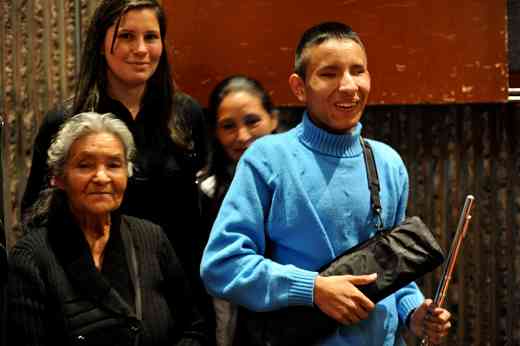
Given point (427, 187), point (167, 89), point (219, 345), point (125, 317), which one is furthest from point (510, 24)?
point (125, 317)

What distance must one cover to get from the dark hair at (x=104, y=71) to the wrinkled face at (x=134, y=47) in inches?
0.9

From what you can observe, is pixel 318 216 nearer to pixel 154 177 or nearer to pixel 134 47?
pixel 154 177

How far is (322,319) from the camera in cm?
221

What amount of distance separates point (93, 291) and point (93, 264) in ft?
0.28

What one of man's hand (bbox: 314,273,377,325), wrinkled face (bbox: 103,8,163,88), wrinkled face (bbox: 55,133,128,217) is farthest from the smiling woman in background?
man's hand (bbox: 314,273,377,325)

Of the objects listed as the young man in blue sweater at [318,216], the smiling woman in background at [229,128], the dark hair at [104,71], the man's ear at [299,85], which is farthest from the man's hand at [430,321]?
the dark hair at [104,71]

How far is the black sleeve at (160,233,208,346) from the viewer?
265cm

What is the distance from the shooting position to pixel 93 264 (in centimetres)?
248

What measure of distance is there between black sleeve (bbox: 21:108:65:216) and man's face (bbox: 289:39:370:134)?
1022 millimetres

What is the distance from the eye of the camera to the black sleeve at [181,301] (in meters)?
2.65

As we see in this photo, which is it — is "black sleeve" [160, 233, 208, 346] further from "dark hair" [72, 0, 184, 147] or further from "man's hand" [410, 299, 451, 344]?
"man's hand" [410, 299, 451, 344]

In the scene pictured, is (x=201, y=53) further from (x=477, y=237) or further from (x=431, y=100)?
(x=477, y=237)

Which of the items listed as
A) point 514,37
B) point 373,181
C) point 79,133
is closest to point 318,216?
point 373,181

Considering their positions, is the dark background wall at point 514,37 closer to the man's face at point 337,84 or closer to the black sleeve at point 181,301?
the man's face at point 337,84
